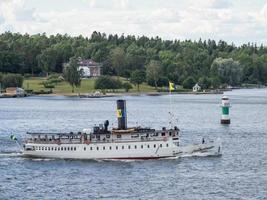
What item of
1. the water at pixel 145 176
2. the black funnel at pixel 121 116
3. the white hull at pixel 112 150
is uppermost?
the black funnel at pixel 121 116

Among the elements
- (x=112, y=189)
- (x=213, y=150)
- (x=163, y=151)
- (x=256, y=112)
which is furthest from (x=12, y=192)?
(x=256, y=112)

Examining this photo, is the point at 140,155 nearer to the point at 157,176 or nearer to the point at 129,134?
the point at 129,134

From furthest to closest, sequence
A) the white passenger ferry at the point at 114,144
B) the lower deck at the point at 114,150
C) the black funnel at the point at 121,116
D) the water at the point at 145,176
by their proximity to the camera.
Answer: the black funnel at the point at 121,116, the lower deck at the point at 114,150, the white passenger ferry at the point at 114,144, the water at the point at 145,176

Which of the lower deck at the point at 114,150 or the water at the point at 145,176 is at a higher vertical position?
the lower deck at the point at 114,150

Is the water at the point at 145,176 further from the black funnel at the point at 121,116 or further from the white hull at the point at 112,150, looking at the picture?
the black funnel at the point at 121,116

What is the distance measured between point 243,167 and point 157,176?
12.8 m

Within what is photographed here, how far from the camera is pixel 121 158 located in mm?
93250

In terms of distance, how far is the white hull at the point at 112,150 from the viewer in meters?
93.2

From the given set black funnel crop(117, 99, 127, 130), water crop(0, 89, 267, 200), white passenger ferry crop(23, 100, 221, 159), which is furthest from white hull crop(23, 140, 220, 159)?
black funnel crop(117, 99, 127, 130)

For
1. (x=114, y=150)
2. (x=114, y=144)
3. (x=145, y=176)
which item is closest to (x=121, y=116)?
(x=114, y=144)

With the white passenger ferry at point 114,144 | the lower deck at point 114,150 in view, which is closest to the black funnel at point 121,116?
the white passenger ferry at point 114,144

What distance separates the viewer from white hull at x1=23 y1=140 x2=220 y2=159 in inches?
3670

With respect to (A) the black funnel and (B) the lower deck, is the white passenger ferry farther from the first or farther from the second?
(A) the black funnel

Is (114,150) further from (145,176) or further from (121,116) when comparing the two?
(145,176)
